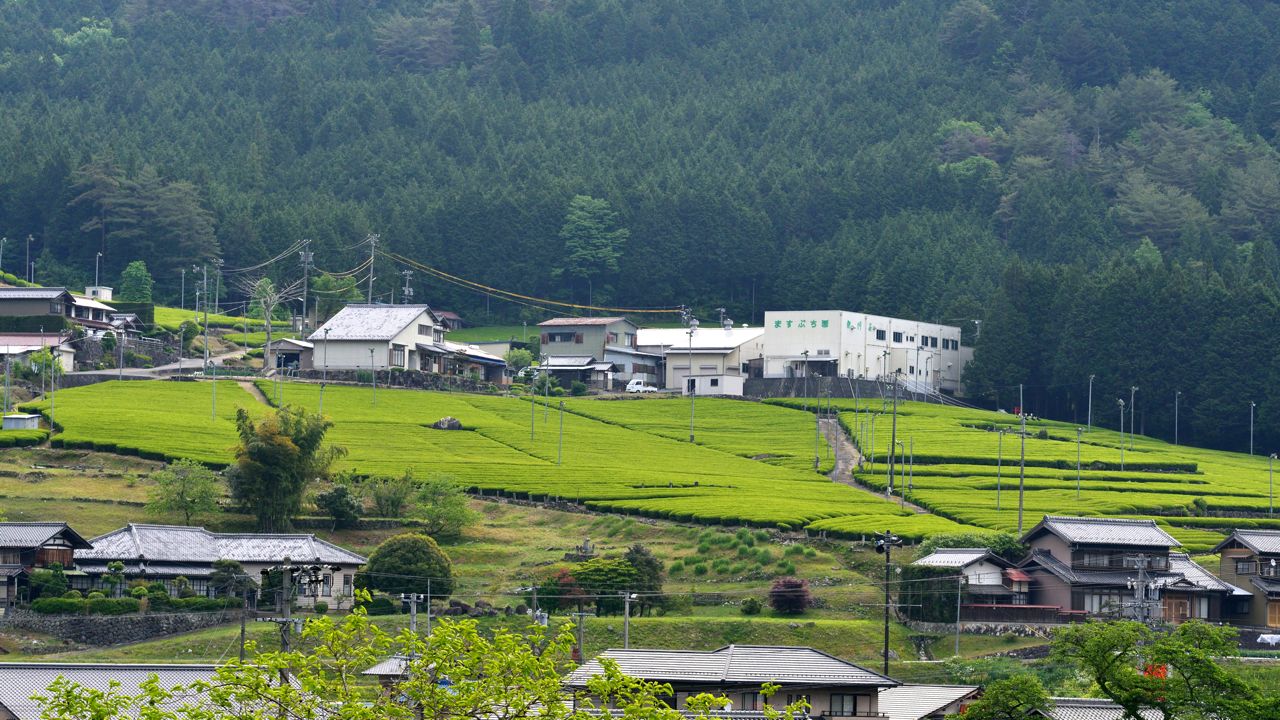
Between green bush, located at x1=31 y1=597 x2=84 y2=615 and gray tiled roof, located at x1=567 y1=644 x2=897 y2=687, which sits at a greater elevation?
gray tiled roof, located at x1=567 y1=644 x2=897 y2=687

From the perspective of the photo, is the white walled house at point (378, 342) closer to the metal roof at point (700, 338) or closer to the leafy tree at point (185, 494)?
the metal roof at point (700, 338)

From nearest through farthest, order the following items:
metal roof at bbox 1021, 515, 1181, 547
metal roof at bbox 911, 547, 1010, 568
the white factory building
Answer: metal roof at bbox 911, 547, 1010, 568 → metal roof at bbox 1021, 515, 1181, 547 → the white factory building

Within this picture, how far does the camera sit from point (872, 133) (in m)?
192

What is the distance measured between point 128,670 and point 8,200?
117 metres

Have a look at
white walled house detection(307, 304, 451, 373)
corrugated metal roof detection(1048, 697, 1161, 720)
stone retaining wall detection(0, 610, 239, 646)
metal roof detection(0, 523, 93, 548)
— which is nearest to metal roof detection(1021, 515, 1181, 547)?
corrugated metal roof detection(1048, 697, 1161, 720)

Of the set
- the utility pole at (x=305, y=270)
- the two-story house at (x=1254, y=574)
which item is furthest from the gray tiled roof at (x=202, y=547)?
the utility pole at (x=305, y=270)

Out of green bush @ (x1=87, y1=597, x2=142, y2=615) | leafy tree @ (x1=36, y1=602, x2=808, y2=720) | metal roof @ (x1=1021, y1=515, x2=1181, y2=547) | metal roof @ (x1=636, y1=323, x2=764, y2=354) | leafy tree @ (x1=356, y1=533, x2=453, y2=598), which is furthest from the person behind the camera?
metal roof @ (x1=636, y1=323, x2=764, y2=354)

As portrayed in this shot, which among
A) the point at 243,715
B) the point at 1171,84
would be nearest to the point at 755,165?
the point at 1171,84

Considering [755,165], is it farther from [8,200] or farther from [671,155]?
[8,200]

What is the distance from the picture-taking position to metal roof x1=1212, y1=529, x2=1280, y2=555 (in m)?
68.2

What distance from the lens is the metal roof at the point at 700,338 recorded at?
127m

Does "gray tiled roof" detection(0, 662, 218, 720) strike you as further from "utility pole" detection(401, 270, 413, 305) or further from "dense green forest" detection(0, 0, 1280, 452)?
"utility pole" detection(401, 270, 413, 305)

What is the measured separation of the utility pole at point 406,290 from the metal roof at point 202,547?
67.4m

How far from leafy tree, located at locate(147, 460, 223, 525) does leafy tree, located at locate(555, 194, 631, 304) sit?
264 feet
